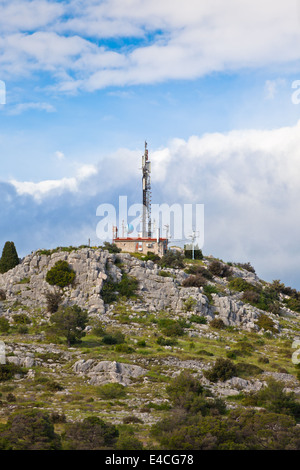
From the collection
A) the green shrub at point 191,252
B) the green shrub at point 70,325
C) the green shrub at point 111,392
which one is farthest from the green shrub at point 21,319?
the green shrub at point 191,252

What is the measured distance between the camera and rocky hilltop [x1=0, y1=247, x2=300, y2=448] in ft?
117

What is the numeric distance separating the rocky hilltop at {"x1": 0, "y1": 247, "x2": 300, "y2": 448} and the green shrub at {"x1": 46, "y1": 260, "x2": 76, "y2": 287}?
27.6 inches

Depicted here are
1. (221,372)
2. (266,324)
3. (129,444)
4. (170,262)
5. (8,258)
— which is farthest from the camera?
(170,262)

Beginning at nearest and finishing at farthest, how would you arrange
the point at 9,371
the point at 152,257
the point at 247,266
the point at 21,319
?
the point at 9,371, the point at 21,319, the point at 152,257, the point at 247,266

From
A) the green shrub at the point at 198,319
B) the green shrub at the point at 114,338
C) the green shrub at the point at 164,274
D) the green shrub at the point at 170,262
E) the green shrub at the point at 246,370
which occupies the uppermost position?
the green shrub at the point at 170,262

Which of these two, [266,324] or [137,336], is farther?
[266,324]

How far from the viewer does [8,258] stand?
7681 cm

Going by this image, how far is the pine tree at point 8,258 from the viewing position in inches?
2997

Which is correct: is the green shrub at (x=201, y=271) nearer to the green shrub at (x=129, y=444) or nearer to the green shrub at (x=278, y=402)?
the green shrub at (x=278, y=402)

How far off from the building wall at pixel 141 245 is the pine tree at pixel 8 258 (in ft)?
67.5

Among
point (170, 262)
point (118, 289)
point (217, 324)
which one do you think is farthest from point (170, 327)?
point (170, 262)

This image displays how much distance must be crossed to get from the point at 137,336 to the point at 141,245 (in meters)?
38.9

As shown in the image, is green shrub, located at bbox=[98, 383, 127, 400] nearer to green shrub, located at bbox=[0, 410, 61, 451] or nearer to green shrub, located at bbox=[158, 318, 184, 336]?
green shrub, located at bbox=[0, 410, 61, 451]

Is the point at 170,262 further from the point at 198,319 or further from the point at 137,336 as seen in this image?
the point at 137,336
